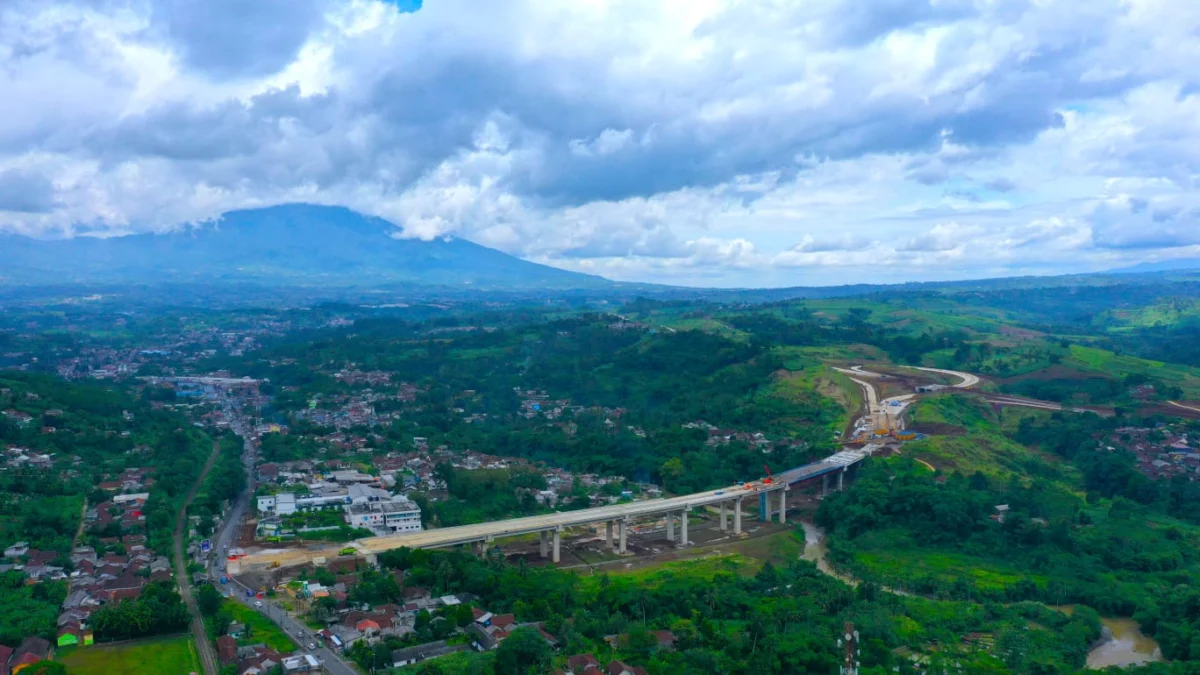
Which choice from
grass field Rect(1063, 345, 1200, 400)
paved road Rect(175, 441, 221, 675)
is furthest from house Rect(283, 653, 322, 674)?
grass field Rect(1063, 345, 1200, 400)

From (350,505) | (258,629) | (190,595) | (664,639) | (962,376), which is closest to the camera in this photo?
(664,639)

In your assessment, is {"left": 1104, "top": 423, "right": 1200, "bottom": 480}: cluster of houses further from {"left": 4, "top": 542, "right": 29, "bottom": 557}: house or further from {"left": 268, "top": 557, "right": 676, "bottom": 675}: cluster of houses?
{"left": 4, "top": 542, "right": 29, "bottom": 557}: house

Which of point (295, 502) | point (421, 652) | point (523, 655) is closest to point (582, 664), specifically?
Result: point (523, 655)

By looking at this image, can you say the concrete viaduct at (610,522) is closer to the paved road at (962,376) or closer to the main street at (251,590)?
the main street at (251,590)

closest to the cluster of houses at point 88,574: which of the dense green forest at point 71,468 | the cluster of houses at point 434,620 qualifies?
the dense green forest at point 71,468

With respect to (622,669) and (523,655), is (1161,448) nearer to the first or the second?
(622,669)
